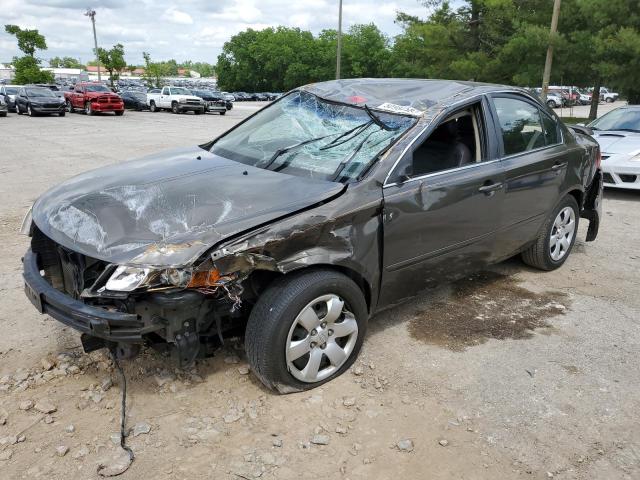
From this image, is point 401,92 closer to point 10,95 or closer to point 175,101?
point 175,101

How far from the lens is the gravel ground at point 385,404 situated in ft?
8.68

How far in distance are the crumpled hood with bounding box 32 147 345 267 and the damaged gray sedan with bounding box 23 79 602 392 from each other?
0.01 metres

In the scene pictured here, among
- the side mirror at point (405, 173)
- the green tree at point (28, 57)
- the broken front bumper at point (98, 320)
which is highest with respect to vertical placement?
the green tree at point (28, 57)

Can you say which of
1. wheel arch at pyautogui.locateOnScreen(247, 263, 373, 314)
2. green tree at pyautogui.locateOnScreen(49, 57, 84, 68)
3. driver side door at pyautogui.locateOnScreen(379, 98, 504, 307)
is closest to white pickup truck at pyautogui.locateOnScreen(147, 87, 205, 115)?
driver side door at pyautogui.locateOnScreen(379, 98, 504, 307)

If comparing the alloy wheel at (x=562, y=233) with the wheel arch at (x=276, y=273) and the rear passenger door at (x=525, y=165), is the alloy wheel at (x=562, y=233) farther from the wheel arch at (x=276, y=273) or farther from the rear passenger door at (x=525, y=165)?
the wheel arch at (x=276, y=273)

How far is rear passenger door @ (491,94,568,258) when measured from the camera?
13.8 feet

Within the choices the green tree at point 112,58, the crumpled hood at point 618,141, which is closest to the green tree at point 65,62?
the green tree at point 112,58

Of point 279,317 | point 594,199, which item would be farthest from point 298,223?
point 594,199

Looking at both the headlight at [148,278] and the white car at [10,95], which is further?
the white car at [10,95]

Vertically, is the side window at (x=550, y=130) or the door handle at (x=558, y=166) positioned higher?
the side window at (x=550, y=130)

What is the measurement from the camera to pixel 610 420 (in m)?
2.99

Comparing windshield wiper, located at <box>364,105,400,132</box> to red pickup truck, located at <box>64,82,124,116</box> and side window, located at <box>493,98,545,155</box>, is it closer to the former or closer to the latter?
side window, located at <box>493,98,545,155</box>

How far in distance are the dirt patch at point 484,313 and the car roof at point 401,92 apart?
5.07 feet

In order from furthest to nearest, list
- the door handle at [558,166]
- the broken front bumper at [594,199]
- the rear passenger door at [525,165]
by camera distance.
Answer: the broken front bumper at [594,199] → the door handle at [558,166] → the rear passenger door at [525,165]
